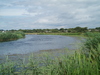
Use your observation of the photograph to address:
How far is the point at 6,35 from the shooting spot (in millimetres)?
23078

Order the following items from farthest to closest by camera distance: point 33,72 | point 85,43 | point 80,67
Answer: point 85,43 → point 33,72 → point 80,67

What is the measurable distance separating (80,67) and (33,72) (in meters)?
1.35

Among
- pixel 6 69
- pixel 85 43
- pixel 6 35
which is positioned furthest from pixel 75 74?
pixel 6 35

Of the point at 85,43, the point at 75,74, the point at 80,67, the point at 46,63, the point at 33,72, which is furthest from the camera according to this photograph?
the point at 85,43

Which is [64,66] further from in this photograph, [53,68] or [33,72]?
[33,72]

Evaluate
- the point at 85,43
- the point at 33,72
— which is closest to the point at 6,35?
the point at 85,43

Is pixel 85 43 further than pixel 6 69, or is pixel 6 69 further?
pixel 85 43

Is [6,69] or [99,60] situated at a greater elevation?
[99,60]

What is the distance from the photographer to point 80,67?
306 cm

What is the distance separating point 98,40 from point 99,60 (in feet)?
9.84

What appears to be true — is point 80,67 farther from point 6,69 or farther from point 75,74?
point 6,69

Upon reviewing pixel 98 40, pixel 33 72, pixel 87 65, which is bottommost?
pixel 33 72

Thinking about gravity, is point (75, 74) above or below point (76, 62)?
below

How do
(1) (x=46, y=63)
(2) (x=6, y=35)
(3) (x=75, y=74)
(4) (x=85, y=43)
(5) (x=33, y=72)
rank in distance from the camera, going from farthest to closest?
(2) (x=6, y=35)
(4) (x=85, y=43)
(1) (x=46, y=63)
(5) (x=33, y=72)
(3) (x=75, y=74)
